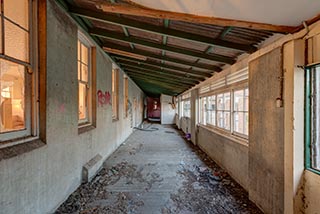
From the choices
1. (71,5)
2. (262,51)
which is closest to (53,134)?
(71,5)

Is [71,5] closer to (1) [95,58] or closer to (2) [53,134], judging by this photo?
(1) [95,58]

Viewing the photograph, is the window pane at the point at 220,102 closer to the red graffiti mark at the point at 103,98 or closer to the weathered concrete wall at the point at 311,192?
the red graffiti mark at the point at 103,98

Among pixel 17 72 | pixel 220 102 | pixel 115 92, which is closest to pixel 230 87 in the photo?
pixel 220 102

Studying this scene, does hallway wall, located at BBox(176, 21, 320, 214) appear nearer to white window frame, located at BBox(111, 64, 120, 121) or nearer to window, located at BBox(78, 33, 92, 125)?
window, located at BBox(78, 33, 92, 125)

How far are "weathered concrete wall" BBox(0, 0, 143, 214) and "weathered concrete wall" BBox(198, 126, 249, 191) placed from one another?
2.80 metres

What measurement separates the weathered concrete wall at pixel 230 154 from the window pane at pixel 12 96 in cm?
325

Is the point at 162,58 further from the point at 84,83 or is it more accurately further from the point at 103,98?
the point at 84,83

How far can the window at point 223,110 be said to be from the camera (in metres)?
4.79

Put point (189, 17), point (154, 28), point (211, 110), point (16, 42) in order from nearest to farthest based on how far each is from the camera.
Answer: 1. point (16, 42)
2. point (189, 17)
3. point (154, 28)
4. point (211, 110)

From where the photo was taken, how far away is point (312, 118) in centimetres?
218

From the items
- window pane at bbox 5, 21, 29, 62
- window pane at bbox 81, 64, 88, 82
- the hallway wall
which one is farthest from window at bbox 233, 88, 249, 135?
window pane at bbox 5, 21, 29, 62

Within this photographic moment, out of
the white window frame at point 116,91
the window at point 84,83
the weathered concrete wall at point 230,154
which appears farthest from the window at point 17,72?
the white window frame at point 116,91

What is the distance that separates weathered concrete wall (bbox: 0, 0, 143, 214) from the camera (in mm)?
2037

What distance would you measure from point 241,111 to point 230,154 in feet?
2.93
